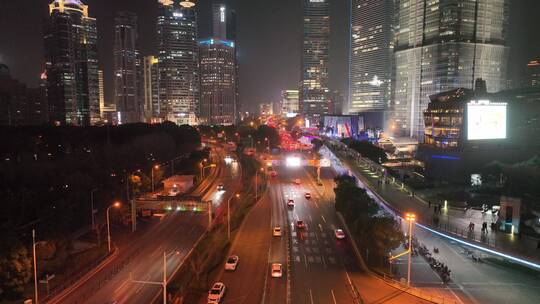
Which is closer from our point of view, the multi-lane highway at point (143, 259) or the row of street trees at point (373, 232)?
the multi-lane highway at point (143, 259)

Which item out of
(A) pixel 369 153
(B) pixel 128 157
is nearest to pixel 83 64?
(B) pixel 128 157

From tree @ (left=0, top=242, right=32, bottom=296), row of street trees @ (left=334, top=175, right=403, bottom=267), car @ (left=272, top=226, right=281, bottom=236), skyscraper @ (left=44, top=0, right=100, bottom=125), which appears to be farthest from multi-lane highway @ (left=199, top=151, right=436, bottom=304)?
skyscraper @ (left=44, top=0, right=100, bottom=125)

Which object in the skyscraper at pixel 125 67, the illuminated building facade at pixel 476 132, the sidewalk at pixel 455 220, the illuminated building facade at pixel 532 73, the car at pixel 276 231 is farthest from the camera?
the skyscraper at pixel 125 67

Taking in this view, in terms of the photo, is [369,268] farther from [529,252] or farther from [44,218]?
[44,218]

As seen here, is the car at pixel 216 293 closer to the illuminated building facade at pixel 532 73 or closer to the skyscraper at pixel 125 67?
the illuminated building facade at pixel 532 73

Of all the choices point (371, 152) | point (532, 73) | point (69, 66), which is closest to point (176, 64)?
point (69, 66)

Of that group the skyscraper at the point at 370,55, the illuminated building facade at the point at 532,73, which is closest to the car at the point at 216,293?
the illuminated building facade at the point at 532,73

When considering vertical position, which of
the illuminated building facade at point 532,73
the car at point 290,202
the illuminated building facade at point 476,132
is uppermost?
the illuminated building facade at point 532,73
